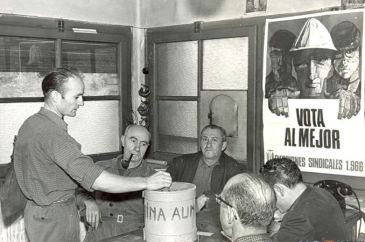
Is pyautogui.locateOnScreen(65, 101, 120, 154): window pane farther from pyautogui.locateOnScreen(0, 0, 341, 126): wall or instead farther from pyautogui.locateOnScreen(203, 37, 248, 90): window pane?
pyautogui.locateOnScreen(203, 37, 248, 90): window pane

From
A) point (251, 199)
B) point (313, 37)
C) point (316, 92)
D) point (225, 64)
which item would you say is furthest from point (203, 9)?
point (251, 199)

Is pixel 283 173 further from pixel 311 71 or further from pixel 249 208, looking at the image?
pixel 311 71

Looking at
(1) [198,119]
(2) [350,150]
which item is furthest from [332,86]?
(1) [198,119]

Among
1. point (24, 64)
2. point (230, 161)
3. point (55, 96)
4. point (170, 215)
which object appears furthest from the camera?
point (230, 161)

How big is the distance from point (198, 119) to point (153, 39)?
1.05 metres

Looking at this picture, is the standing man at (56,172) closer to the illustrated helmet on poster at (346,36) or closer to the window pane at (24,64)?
the window pane at (24,64)

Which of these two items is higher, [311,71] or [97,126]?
[311,71]

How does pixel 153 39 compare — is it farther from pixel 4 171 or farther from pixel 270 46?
pixel 4 171

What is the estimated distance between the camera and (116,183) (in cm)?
285

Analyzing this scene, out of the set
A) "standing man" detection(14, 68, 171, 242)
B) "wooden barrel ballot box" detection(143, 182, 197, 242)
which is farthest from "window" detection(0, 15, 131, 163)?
"wooden barrel ballot box" detection(143, 182, 197, 242)

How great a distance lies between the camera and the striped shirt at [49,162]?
9.27 feet

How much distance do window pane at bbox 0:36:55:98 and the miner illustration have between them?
79.4 inches

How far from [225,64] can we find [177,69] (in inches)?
25.0

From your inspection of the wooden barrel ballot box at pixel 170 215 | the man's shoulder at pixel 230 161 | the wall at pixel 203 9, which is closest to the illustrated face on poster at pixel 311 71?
the wall at pixel 203 9
